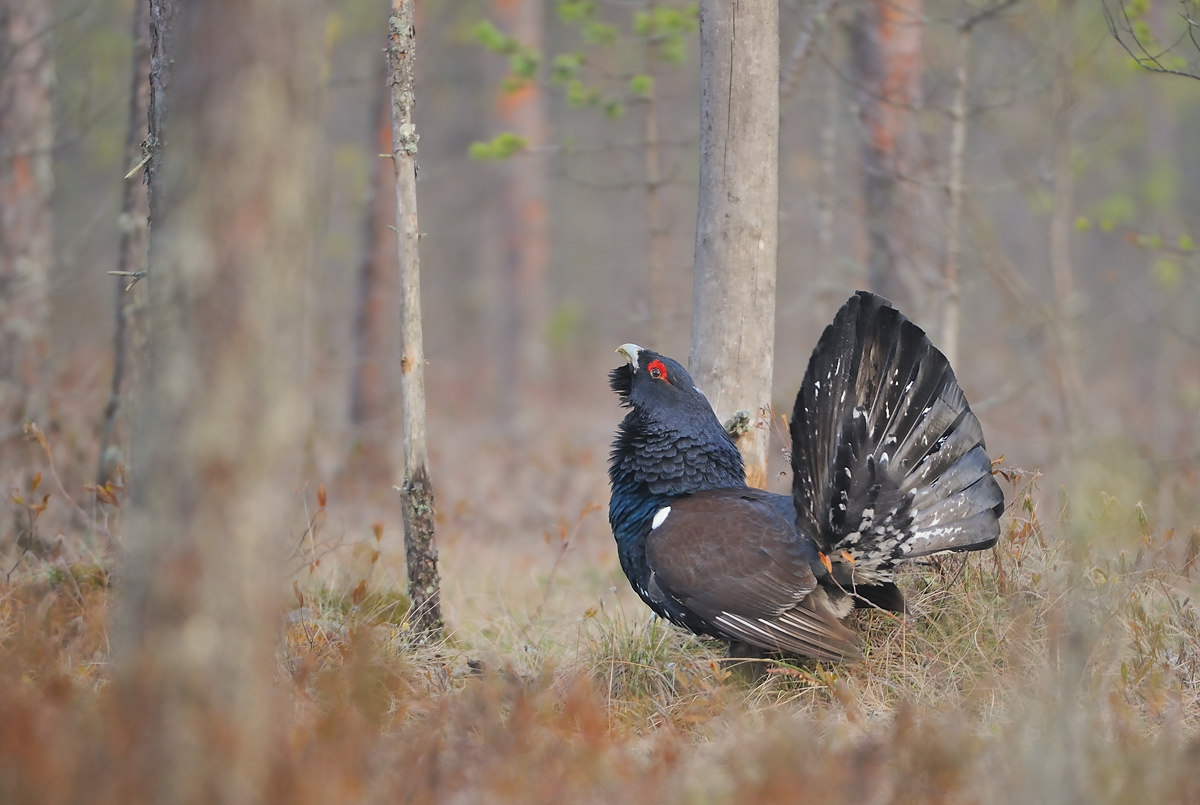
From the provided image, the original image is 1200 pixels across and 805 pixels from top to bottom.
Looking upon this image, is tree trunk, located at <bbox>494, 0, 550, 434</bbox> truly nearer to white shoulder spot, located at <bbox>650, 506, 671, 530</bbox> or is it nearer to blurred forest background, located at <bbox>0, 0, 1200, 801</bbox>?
blurred forest background, located at <bbox>0, 0, 1200, 801</bbox>

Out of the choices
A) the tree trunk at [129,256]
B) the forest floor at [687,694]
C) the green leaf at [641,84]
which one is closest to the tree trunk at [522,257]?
the green leaf at [641,84]

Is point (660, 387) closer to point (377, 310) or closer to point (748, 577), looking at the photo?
point (748, 577)

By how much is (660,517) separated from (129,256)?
13.4 feet

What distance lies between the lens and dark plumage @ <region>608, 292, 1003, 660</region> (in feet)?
12.9

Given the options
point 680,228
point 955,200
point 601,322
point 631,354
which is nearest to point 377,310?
point 955,200

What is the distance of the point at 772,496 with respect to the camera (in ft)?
14.2

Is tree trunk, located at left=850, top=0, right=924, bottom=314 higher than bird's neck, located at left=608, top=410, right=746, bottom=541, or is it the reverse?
tree trunk, located at left=850, top=0, right=924, bottom=314

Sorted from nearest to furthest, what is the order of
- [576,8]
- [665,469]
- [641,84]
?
1. [665,469]
2. [641,84]
3. [576,8]

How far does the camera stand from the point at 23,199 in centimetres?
800

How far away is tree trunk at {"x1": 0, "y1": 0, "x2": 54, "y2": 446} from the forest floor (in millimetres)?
2387

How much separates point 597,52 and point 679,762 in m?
17.8

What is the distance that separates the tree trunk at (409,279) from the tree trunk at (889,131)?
16.3 feet

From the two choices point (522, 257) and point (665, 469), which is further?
point (522, 257)

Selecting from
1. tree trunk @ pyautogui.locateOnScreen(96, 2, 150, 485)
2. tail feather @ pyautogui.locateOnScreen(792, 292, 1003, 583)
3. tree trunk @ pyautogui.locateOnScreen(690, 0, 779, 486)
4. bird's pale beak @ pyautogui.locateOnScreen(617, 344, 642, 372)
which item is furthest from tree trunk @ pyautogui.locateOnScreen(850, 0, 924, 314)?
tree trunk @ pyautogui.locateOnScreen(96, 2, 150, 485)
